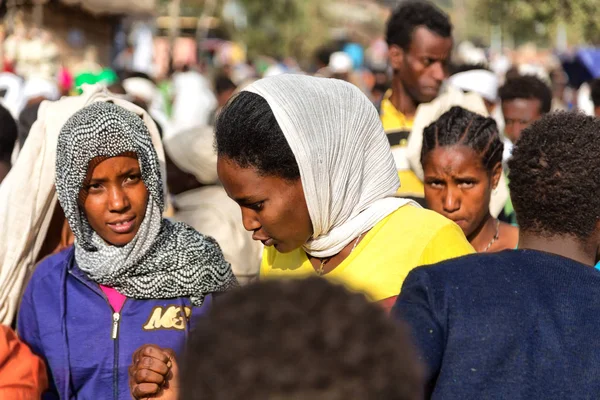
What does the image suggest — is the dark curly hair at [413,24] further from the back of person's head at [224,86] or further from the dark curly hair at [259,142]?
the back of person's head at [224,86]

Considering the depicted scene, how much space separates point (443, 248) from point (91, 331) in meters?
1.28

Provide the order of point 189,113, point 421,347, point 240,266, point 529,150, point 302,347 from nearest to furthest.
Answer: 1. point 302,347
2. point 421,347
3. point 529,150
4. point 240,266
5. point 189,113

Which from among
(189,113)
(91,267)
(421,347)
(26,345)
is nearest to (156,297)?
(91,267)

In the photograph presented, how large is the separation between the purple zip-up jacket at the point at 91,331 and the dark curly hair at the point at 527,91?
4619 mm

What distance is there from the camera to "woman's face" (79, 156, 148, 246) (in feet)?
11.0

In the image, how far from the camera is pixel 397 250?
2752mm

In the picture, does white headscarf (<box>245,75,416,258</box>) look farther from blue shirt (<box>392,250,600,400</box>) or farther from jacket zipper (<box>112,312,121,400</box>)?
jacket zipper (<box>112,312,121,400</box>)

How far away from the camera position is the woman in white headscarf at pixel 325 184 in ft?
8.95

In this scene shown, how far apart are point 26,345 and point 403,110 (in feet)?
10.5

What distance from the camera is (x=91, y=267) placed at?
10.9 feet

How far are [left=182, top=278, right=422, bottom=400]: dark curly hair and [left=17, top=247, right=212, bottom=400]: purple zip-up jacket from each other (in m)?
1.95

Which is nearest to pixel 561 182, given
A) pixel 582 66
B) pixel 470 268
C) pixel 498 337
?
pixel 470 268

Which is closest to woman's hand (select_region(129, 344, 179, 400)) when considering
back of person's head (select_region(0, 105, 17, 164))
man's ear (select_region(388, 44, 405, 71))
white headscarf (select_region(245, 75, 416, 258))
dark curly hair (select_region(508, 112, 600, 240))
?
white headscarf (select_region(245, 75, 416, 258))

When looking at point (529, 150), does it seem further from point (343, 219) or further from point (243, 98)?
point (243, 98)
